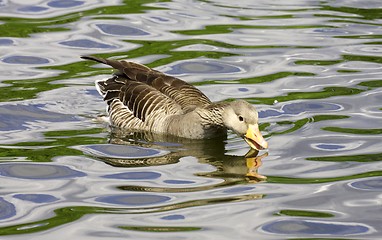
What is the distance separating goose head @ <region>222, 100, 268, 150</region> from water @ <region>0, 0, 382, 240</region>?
232 mm

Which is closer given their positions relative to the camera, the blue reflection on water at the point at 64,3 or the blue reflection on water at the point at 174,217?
the blue reflection on water at the point at 174,217

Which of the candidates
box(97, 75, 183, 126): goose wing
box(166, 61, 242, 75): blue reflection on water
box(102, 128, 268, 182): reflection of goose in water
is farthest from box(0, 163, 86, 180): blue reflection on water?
box(166, 61, 242, 75): blue reflection on water

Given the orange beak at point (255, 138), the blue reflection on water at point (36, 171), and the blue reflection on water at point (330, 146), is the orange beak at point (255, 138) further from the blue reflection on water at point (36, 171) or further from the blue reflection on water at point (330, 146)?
the blue reflection on water at point (36, 171)

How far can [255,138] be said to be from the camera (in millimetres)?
13883

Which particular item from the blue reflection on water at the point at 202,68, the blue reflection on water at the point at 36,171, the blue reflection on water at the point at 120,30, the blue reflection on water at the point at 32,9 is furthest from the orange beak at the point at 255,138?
the blue reflection on water at the point at 32,9

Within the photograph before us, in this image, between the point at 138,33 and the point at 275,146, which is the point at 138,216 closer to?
the point at 275,146

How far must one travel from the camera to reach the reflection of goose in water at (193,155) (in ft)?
43.2

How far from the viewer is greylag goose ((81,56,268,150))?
46.8ft

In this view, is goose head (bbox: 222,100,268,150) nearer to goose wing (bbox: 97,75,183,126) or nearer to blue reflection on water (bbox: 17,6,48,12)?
goose wing (bbox: 97,75,183,126)

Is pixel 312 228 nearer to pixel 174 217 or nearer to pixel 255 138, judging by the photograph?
pixel 174 217

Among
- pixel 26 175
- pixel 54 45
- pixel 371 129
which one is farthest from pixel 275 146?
pixel 54 45

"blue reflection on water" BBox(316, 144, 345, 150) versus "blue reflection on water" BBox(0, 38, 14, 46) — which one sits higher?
"blue reflection on water" BBox(0, 38, 14, 46)

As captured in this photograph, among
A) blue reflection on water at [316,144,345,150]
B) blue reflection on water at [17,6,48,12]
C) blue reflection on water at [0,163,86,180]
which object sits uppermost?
blue reflection on water at [17,6,48,12]

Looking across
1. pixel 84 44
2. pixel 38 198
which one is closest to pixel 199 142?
pixel 38 198
